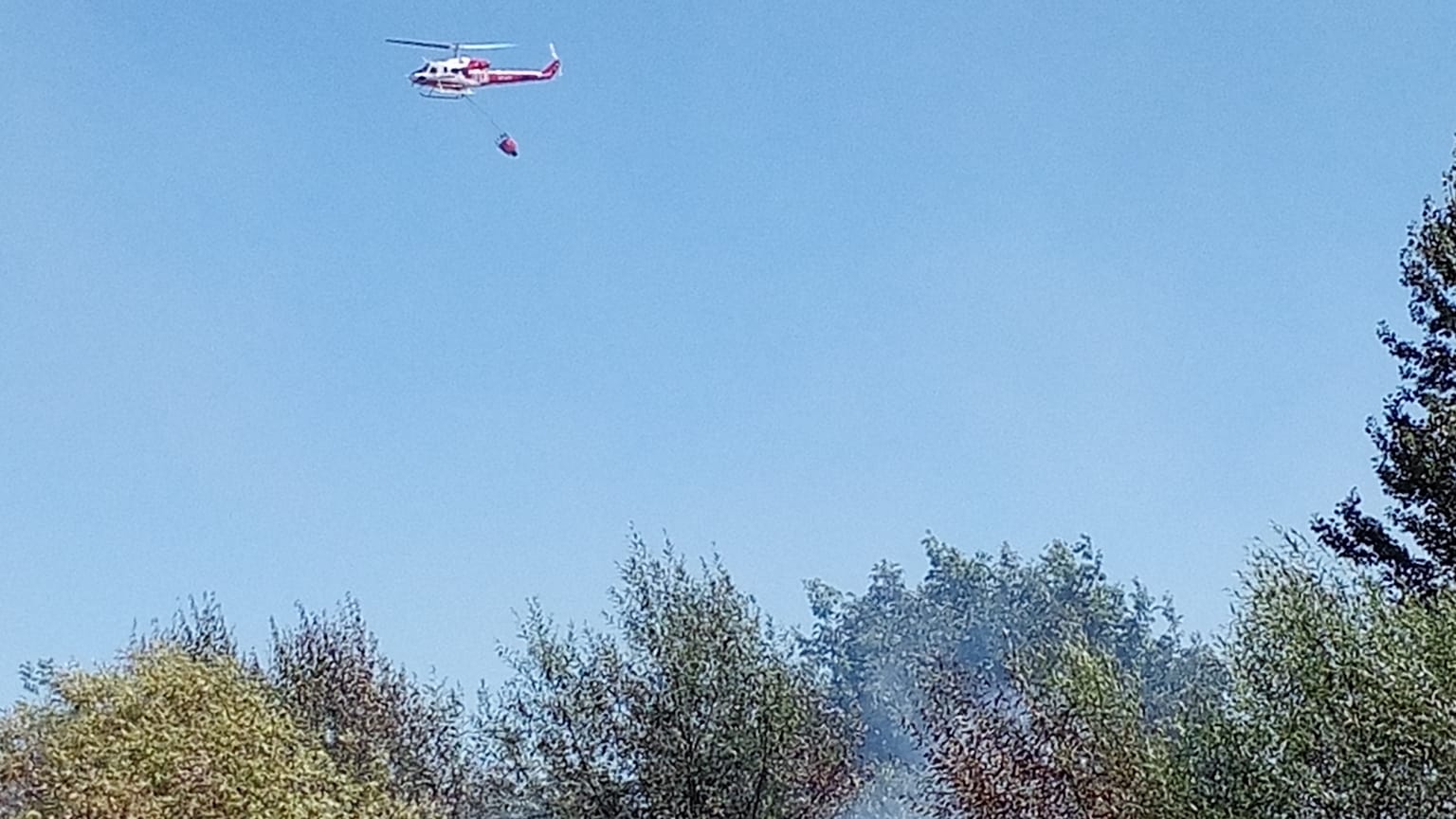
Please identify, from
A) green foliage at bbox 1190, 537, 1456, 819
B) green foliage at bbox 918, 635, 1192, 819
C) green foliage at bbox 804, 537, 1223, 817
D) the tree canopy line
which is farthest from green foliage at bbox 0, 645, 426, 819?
green foliage at bbox 804, 537, 1223, 817

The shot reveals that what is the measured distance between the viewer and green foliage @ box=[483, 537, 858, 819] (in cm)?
2344

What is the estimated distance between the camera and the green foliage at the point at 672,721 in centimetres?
2344

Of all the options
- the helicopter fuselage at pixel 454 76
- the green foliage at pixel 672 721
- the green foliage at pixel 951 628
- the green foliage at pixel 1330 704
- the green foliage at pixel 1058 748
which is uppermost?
the green foliage at pixel 951 628

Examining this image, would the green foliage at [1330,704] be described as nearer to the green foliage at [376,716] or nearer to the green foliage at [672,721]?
the green foliage at [672,721]

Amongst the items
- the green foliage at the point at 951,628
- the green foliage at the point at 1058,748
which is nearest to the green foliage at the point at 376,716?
the green foliage at the point at 1058,748

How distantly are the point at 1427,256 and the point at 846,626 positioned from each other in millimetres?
99213

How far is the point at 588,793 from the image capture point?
77.5 feet

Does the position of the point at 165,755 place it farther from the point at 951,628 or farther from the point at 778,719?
the point at 951,628

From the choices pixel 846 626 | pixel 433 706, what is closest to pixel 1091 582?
pixel 846 626

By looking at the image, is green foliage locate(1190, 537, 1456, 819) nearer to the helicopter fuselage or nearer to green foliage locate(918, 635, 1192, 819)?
green foliage locate(918, 635, 1192, 819)

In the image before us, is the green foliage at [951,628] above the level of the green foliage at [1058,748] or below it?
above

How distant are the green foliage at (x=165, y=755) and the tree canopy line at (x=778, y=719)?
45 millimetres

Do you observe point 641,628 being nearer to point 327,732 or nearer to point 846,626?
point 327,732

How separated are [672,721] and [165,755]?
25.1 ft
